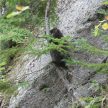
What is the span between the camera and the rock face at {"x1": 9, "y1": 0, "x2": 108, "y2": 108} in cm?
534

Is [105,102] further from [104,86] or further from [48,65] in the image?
[48,65]

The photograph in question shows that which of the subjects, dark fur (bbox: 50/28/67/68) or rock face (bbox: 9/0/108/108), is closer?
rock face (bbox: 9/0/108/108)

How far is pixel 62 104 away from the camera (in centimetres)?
545

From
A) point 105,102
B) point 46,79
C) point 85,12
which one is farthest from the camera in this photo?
point 85,12

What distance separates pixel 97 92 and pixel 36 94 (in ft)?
5.07

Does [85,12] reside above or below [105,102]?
above

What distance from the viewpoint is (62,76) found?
18.1 ft

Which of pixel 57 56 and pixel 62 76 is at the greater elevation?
pixel 57 56

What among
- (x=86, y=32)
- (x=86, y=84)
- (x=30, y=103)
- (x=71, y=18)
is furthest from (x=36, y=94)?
(x=71, y=18)

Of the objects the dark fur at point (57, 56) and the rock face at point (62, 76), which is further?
the dark fur at point (57, 56)

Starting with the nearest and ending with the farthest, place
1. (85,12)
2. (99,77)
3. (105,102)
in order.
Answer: (105,102) < (99,77) < (85,12)

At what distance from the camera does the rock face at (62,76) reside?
5343 mm

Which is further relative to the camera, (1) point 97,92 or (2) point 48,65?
(2) point 48,65

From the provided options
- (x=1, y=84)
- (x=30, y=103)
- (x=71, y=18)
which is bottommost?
(x=30, y=103)
